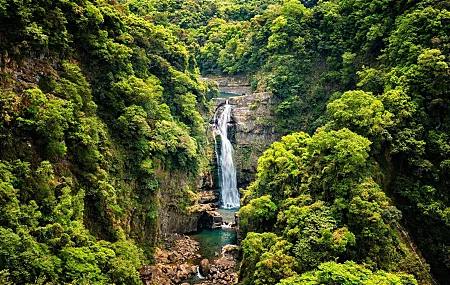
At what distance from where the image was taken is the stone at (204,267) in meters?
23.0

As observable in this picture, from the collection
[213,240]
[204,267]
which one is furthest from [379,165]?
[213,240]

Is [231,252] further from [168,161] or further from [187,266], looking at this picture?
[168,161]

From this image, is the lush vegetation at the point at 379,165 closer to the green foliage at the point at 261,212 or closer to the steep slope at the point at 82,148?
the green foliage at the point at 261,212

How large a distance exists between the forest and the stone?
2.90m

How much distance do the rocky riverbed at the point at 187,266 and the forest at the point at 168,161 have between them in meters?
1.12

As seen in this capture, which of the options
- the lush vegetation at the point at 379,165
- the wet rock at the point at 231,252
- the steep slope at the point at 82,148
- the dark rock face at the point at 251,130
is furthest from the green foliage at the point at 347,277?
the dark rock face at the point at 251,130

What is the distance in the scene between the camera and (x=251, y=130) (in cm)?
3875

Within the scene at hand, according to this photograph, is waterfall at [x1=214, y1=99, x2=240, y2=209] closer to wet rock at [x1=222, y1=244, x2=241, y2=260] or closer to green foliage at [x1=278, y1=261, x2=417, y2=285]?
wet rock at [x1=222, y1=244, x2=241, y2=260]

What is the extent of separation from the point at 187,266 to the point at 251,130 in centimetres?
1813

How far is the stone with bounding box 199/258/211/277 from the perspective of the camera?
2302 centimetres

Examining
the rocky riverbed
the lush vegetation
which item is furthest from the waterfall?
the lush vegetation

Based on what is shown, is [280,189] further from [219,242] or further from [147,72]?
[147,72]

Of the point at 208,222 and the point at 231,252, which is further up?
the point at 208,222

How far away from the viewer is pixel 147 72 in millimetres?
27984
